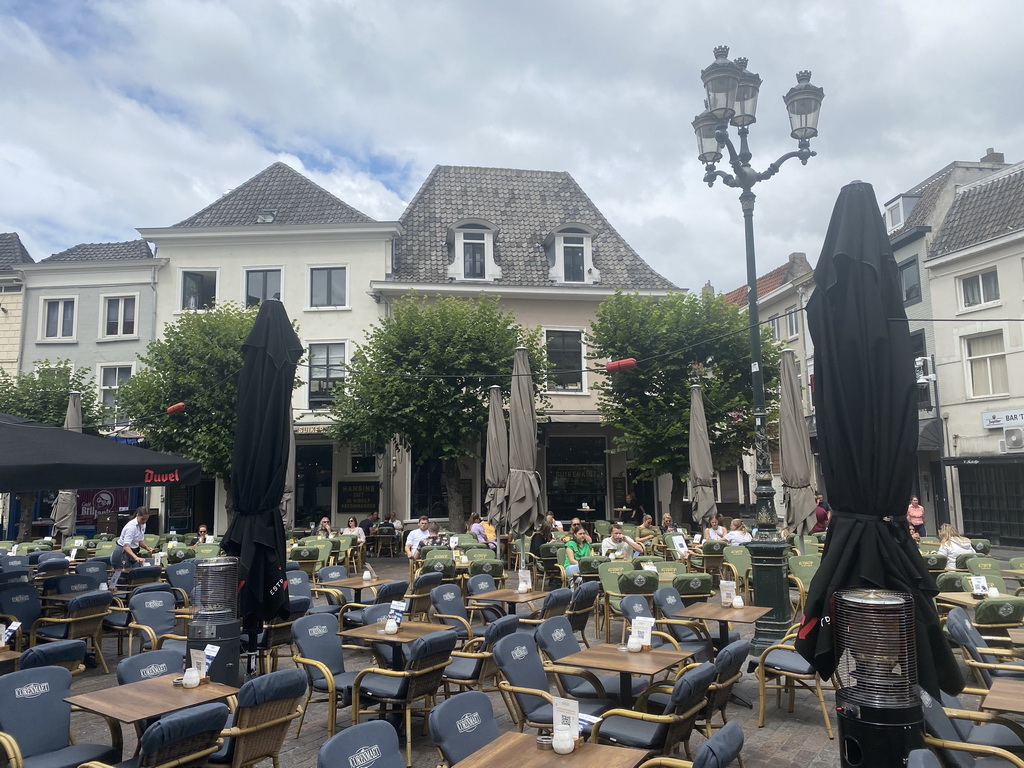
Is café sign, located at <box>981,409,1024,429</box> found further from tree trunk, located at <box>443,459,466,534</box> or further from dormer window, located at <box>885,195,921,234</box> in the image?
tree trunk, located at <box>443,459,466,534</box>

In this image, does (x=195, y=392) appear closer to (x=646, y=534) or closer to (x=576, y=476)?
(x=576, y=476)

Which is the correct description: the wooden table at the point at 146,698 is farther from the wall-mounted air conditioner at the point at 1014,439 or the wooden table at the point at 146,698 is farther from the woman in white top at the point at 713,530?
the wall-mounted air conditioner at the point at 1014,439

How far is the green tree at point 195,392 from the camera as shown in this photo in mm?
21781

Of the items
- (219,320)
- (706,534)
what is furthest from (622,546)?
(219,320)

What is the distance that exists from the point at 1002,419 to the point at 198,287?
87.3 feet

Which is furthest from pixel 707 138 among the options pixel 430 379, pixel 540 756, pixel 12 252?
pixel 12 252

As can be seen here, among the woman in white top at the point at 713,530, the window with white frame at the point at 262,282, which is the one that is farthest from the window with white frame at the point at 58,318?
the woman in white top at the point at 713,530

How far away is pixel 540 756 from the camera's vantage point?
395 cm

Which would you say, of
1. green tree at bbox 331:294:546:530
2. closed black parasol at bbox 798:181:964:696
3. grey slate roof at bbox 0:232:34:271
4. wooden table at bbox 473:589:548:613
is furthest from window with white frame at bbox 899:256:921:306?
grey slate roof at bbox 0:232:34:271

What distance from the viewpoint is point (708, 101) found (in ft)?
32.3

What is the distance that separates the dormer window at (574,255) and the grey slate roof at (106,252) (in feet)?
48.8

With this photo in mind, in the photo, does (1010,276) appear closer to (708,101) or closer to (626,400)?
(626,400)

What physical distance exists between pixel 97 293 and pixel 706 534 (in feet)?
74.9

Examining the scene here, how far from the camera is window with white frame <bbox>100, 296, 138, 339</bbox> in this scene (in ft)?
86.9
